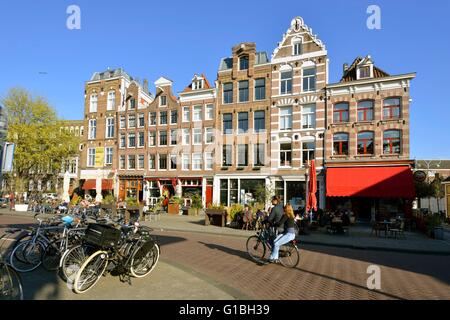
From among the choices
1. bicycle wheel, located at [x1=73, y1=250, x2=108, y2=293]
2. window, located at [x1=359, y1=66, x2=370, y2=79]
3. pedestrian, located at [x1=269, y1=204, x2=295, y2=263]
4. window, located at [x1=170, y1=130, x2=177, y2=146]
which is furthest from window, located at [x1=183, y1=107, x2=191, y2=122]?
bicycle wheel, located at [x1=73, y1=250, x2=108, y2=293]

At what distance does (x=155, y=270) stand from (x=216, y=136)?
876 inches

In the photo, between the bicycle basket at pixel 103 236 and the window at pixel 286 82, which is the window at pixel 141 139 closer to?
the window at pixel 286 82

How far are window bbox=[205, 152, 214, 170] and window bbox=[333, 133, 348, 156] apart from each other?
11674mm

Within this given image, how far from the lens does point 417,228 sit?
17531mm

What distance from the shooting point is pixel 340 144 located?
76.2 feet

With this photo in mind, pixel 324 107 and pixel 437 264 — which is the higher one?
pixel 324 107

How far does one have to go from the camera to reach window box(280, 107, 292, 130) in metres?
25.5

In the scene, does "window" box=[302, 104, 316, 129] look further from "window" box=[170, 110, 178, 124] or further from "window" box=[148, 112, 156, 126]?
"window" box=[148, 112, 156, 126]

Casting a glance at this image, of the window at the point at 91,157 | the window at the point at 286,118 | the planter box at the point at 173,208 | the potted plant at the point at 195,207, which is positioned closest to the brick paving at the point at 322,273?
the potted plant at the point at 195,207

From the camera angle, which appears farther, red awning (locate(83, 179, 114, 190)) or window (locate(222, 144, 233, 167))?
red awning (locate(83, 179, 114, 190))

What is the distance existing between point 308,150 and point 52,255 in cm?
2119
